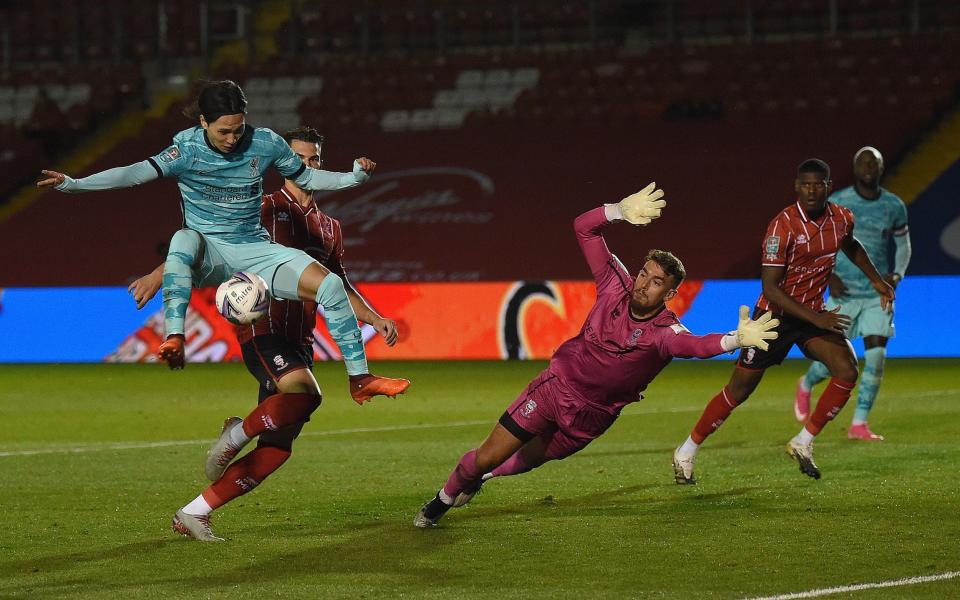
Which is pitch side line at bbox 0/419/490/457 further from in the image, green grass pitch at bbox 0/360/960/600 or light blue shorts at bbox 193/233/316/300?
light blue shorts at bbox 193/233/316/300

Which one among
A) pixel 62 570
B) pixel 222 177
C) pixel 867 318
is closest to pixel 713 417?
pixel 867 318

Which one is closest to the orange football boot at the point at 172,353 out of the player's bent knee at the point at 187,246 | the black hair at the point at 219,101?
the player's bent knee at the point at 187,246

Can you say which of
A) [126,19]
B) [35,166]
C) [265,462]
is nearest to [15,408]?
[265,462]

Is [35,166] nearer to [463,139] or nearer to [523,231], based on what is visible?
[463,139]

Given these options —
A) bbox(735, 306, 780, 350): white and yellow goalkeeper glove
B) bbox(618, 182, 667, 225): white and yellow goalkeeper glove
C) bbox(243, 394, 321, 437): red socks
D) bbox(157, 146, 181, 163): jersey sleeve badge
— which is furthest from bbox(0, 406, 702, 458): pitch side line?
bbox(735, 306, 780, 350): white and yellow goalkeeper glove

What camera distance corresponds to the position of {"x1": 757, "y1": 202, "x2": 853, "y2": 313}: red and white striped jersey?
29.7ft

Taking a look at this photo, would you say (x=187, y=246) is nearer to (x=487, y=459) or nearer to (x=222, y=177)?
(x=222, y=177)

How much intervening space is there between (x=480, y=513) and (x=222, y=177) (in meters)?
2.18

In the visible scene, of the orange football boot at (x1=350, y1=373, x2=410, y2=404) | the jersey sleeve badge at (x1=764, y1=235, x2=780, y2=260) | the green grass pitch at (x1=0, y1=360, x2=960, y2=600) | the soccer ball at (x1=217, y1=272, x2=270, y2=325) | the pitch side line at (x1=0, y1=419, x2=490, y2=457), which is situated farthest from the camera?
the pitch side line at (x1=0, y1=419, x2=490, y2=457)

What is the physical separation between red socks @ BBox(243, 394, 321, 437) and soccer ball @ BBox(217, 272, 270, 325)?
1.39 ft

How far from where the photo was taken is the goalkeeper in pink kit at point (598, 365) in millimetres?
6980

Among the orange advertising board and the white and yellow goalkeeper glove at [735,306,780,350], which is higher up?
A: the white and yellow goalkeeper glove at [735,306,780,350]

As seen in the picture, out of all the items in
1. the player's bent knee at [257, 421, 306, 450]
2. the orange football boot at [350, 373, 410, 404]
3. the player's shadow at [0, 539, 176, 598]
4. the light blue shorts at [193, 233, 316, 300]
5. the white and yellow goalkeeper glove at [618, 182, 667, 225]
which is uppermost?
the white and yellow goalkeeper glove at [618, 182, 667, 225]

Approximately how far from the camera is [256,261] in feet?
23.6
